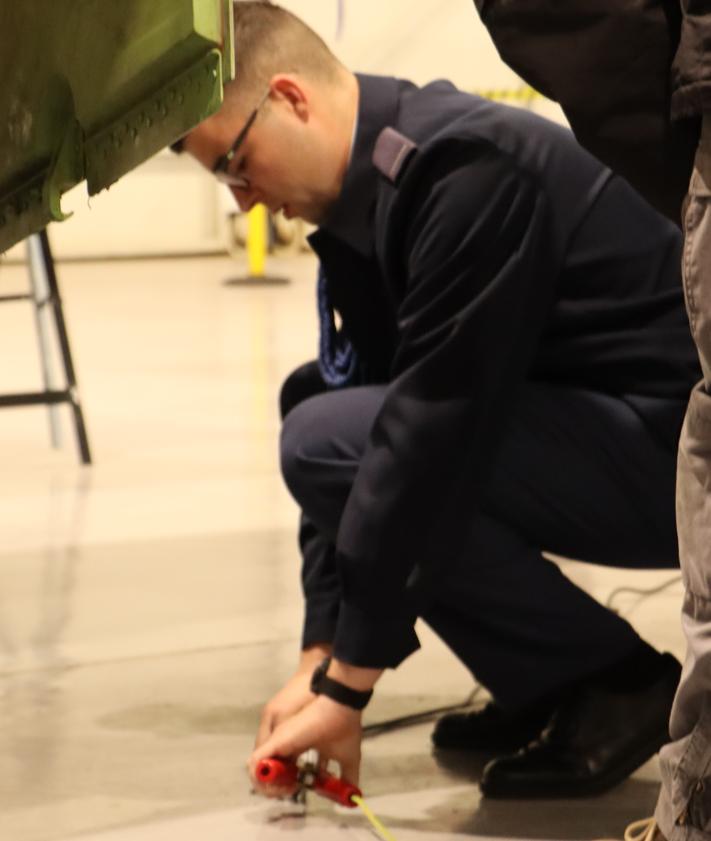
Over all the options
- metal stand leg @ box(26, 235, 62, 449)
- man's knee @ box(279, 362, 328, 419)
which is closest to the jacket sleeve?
man's knee @ box(279, 362, 328, 419)

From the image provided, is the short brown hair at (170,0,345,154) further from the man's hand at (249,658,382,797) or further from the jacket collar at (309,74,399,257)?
the man's hand at (249,658,382,797)

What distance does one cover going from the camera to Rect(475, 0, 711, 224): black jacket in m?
1.16

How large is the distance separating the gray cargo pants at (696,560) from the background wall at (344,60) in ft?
24.0

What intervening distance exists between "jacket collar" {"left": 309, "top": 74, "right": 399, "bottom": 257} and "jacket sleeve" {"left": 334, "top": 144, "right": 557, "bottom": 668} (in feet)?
0.44

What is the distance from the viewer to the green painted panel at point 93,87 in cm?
110

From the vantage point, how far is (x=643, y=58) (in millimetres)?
1166

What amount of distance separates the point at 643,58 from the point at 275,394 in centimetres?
332

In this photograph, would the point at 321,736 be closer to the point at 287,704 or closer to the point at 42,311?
the point at 287,704

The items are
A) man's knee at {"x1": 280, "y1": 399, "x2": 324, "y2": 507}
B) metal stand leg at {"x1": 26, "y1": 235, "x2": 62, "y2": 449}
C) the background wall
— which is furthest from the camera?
the background wall

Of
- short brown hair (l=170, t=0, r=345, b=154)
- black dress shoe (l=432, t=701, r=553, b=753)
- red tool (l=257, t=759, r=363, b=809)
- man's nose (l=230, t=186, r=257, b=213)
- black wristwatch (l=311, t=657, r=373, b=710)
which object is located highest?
short brown hair (l=170, t=0, r=345, b=154)

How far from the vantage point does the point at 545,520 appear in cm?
186

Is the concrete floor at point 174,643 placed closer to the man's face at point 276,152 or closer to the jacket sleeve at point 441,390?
the jacket sleeve at point 441,390

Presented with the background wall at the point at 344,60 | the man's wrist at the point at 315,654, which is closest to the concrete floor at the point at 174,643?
the man's wrist at the point at 315,654

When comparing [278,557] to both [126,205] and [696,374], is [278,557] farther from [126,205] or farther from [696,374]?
[126,205]
